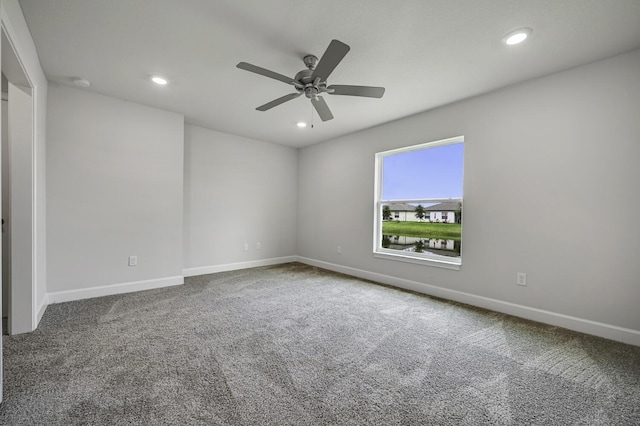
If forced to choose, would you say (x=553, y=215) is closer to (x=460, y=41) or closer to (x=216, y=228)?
(x=460, y=41)

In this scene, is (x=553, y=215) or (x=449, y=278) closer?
(x=553, y=215)

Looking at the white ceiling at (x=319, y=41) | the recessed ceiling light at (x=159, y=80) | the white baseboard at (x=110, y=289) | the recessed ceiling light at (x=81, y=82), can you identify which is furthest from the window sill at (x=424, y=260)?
the recessed ceiling light at (x=81, y=82)

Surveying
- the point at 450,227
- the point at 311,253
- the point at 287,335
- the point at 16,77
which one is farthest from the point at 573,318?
the point at 16,77

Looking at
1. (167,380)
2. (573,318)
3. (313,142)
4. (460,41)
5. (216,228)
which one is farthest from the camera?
(313,142)

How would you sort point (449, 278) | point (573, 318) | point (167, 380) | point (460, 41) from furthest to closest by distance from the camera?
point (449, 278) < point (573, 318) < point (460, 41) < point (167, 380)

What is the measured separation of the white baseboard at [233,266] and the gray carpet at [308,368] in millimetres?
1335

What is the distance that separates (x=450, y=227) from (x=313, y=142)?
2981mm

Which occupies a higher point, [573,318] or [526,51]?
[526,51]

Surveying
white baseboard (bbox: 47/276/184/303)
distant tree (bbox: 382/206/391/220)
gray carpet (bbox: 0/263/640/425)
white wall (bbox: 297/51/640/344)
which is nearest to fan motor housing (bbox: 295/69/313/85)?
white wall (bbox: 297/51/640/344)

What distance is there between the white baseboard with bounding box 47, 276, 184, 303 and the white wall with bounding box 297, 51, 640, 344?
3.37 m

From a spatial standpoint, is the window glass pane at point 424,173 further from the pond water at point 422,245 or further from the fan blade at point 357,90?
the fan blade at point 357,90

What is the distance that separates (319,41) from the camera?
2.22 metres

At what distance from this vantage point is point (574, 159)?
2.57 metres

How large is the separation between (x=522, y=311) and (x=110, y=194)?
4.88 meters
